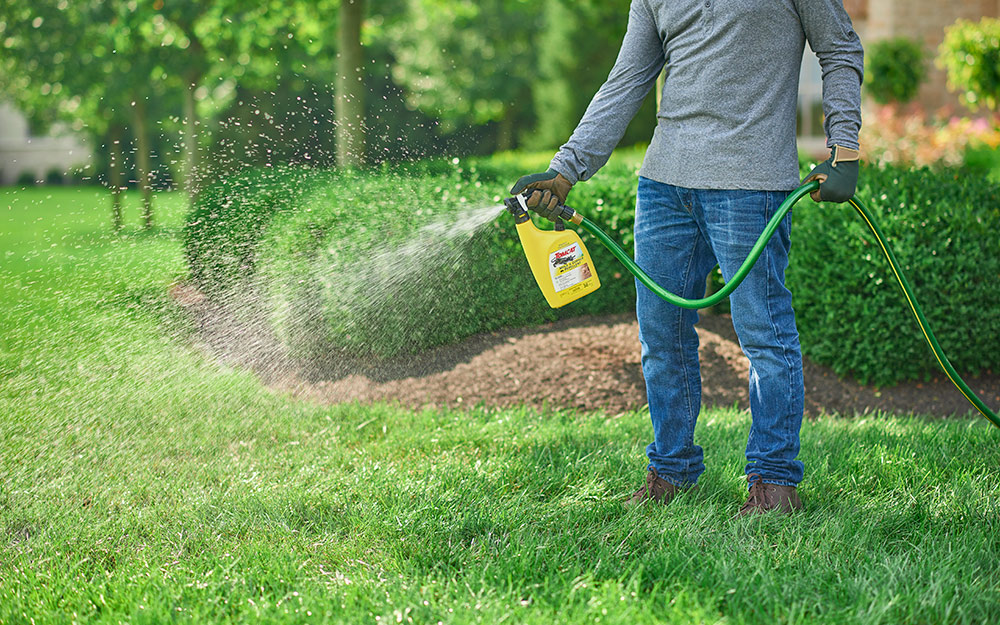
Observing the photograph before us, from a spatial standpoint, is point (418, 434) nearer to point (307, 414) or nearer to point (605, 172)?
point (307, 414)

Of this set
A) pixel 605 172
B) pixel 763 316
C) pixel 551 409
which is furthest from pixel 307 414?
pixel 605 172

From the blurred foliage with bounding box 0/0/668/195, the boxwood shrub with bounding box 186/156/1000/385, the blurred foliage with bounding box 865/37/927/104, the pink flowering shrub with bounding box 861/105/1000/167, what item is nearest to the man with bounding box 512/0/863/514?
the boxwood shrub with bounding box 186/156/1000/385

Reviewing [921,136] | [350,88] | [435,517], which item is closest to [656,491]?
[435,517]

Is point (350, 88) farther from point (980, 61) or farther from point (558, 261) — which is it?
point (558, 261)

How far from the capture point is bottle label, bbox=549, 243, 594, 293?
8.25ft

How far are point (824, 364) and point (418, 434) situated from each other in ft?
7.09

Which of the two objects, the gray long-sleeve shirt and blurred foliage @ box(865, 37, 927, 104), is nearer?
the gray long-sleeve shirt

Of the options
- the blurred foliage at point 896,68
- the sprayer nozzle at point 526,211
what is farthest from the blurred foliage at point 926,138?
the sprayer nozzle at point 526,211

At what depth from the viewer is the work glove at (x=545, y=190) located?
2402mm

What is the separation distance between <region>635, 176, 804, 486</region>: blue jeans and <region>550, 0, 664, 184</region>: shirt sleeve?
6.9 inches

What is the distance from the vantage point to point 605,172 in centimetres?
591

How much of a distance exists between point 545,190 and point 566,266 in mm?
235

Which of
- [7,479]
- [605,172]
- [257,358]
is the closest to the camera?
[7,479]

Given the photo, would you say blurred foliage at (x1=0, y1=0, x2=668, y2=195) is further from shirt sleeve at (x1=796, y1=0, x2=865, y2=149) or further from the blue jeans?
shirt sleeve at (x1=796, y1=0, x2=865, y2=149)
